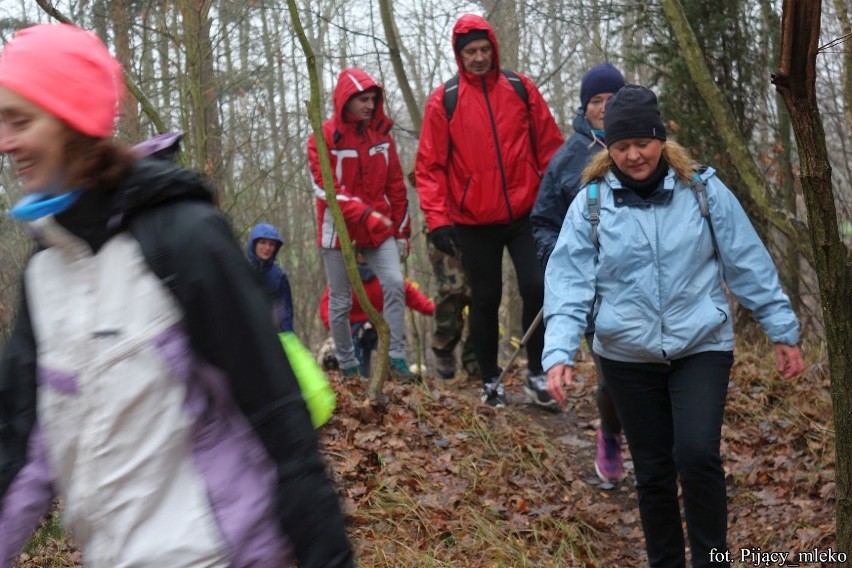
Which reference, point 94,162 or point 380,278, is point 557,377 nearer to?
point 94,162

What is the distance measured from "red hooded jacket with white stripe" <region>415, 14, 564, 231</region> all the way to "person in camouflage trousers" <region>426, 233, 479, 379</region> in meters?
1.40

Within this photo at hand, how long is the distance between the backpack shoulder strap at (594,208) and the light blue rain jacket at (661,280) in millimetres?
21

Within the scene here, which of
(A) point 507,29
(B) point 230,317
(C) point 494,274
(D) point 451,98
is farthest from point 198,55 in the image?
(A) point 507,29

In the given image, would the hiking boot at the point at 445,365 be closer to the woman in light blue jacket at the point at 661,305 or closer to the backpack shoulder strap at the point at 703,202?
the woman in light blue jacket at the point at 661,305

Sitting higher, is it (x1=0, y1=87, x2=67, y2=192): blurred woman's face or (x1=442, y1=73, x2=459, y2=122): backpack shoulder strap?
(x1=442, y1=73, x2=459, y2=122): backpack shoulder strap

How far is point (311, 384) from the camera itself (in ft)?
6.24

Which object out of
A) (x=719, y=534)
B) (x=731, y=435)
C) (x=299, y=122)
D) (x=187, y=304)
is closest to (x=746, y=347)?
(x=731, y=435)

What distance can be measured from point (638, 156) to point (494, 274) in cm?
286

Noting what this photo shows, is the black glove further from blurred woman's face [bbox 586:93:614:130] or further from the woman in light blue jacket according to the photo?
the woman in light blue jacket

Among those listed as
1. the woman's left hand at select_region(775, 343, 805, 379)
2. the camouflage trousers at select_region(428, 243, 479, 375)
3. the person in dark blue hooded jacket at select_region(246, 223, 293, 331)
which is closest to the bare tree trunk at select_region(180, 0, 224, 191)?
the person in dark blue hooded jacket at select_region(246, 223, 293, 331)

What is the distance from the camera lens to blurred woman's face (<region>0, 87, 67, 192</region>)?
1.90 metres

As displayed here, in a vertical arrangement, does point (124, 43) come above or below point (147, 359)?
above

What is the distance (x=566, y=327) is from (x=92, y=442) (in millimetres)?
2470

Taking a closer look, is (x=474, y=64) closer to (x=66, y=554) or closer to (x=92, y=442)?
(x=66, y=554)
